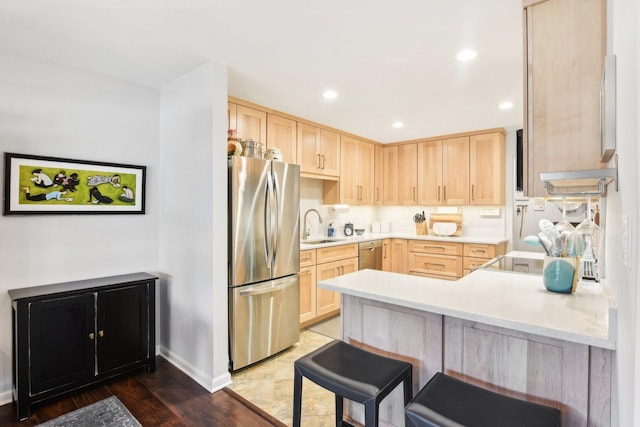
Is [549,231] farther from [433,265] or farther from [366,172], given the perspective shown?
[366,172]

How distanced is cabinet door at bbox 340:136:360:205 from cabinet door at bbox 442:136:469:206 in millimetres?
1225

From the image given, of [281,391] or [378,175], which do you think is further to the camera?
[378,175]

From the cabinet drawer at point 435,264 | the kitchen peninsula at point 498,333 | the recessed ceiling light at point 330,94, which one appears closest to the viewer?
the kitchen peninsula at point 498,333

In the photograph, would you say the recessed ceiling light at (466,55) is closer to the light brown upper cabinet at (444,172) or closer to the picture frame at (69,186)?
the light brown upper cabinet at (444,172)

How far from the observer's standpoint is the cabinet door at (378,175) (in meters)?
5.18

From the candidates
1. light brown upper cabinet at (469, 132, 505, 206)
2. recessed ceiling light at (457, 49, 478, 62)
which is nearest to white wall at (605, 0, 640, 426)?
recessed ceiling light at (457, 49, 478, 62)

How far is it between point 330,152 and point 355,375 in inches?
127

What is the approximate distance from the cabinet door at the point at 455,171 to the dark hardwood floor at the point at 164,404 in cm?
365

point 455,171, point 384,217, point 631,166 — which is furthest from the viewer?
point 384,217

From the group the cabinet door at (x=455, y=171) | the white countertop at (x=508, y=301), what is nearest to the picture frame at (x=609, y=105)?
the white countertop at (x=508, y=301)

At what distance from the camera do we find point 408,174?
5055 mm

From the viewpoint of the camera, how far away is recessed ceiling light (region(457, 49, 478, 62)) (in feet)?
7.30

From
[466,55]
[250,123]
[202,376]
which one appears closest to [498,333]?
[466,55]

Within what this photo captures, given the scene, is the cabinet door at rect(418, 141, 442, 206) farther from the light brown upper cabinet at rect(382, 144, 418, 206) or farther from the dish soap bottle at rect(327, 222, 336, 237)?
the dish soap bottle at rect(327, 222, 336, 237)
